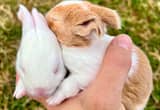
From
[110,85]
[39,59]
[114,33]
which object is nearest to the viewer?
[39,59]

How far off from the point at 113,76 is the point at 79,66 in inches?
5.6

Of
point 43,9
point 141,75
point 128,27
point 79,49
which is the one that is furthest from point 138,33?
point 79,49

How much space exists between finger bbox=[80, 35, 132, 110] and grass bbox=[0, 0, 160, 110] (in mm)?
929

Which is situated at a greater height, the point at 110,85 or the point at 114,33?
the point at 110,85

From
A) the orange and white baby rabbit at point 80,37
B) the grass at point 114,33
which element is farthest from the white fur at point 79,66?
the grass at point 114,33

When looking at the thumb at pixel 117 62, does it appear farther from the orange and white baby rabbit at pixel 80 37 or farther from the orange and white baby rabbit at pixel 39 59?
the orange and white baby rabbit at pixel 39 59

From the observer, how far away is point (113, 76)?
3.64 ft

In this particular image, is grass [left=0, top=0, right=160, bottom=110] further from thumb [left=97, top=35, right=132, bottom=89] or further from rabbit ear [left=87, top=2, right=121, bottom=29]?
rabbit ear [left=87, top=2, right=121, bottom=29]

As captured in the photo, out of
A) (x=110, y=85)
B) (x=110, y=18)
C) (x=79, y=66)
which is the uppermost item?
(x=110, y=18)

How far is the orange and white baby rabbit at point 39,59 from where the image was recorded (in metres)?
0.95

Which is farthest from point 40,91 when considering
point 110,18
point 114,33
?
point 114,33

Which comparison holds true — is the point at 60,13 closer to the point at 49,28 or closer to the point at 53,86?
the point at 49,28

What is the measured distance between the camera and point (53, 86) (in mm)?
987

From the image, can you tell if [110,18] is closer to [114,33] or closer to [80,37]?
[80,37]
